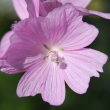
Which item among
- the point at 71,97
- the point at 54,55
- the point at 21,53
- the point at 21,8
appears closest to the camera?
the point at 21,53

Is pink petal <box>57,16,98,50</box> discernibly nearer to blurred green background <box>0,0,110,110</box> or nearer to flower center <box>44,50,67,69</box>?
flower center <box>44,50,67,69</box>

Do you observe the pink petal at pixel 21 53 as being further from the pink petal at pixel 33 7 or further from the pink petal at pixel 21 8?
the pink petal at pixel 21 8

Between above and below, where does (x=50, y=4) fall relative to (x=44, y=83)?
above

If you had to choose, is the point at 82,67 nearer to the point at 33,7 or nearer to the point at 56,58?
the point at 56,58

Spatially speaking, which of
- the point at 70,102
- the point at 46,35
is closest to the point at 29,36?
the point at 46,35

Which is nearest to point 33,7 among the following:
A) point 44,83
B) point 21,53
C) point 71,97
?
point 21,53

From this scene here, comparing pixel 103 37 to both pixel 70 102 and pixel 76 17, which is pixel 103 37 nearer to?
pixel 70 102

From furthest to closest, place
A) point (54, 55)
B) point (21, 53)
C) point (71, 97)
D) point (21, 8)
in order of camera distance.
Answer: point (71, 97) → point (21, 8) → point (54, 55) → point (21, 53)

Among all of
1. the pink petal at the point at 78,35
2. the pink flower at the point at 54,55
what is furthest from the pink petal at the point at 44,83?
the pink petal at the point at 78,35
